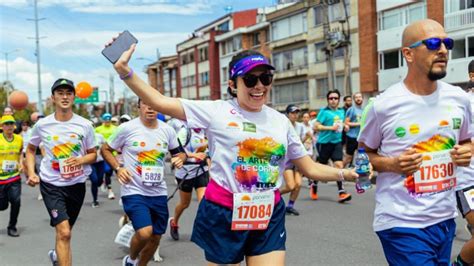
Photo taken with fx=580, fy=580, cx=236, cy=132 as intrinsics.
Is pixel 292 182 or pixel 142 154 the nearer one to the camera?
pixel 142 154

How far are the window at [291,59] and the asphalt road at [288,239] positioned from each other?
34.4 metres

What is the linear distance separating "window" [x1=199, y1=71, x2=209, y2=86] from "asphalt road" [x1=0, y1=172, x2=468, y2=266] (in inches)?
2242

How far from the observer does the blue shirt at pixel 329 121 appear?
11.2 metres

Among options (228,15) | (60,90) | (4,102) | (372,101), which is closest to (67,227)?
(60,90)

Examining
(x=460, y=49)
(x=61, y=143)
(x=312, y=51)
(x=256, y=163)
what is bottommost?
(x=256, y=163)

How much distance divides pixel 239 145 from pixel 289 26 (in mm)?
43863

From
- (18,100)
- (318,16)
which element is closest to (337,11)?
(318,16)

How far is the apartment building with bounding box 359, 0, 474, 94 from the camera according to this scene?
29859 millimetres

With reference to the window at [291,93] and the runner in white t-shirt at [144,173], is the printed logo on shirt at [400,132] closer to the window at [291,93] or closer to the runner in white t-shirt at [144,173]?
the runner in white t-shirt at [144,173]

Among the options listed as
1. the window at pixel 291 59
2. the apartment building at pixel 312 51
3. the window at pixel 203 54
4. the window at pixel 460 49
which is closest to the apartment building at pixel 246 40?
the window at pixel 291 59

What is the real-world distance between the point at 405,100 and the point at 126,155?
352 centimetres

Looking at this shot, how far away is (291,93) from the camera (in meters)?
48.0

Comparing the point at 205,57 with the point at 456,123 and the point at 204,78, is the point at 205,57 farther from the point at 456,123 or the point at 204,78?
the point at 456,123

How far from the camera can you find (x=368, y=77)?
3716cm
